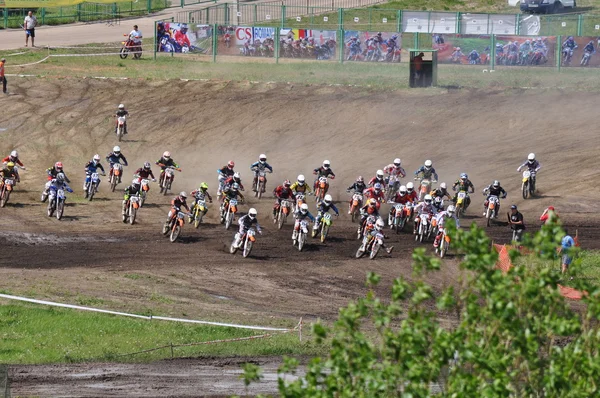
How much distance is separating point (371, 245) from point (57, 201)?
1105 cm

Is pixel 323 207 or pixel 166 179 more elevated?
pixel 166 179

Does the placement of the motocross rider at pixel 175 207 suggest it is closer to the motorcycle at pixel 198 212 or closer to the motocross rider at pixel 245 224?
the motorcycle at pixel 198 212

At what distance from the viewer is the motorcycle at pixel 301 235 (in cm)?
3372

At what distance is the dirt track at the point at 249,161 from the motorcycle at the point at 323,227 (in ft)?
1.32

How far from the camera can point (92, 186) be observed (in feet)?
132

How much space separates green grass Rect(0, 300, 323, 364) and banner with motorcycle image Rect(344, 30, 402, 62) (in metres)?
34.6

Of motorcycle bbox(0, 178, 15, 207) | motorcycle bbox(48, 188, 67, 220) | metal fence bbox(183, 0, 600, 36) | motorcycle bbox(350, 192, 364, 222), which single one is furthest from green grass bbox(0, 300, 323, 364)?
metal fence bbox(183, 0, 600, 36)

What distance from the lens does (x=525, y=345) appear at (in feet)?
36.0

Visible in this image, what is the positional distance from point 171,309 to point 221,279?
3.60 m

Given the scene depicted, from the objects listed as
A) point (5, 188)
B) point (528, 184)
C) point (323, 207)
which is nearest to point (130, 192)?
point (5, 188)

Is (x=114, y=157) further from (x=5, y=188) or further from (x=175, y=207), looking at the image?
(x=175, y=207)

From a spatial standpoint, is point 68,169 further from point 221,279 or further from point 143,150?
point 221,279

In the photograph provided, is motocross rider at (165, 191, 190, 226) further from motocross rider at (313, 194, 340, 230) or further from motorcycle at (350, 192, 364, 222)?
motorcycle at (350, 192, 364, 222)

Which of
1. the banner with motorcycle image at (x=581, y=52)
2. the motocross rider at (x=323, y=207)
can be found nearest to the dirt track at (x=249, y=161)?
the motocross rider at (x=323, y=207)
